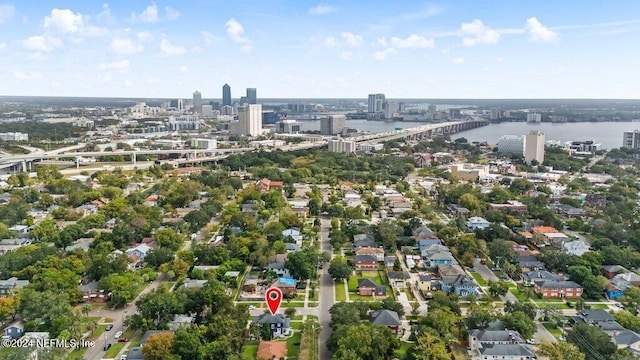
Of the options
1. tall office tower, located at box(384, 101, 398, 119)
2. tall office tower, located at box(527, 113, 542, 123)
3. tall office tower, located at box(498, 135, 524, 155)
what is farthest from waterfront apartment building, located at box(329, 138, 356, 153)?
tall office tower, located at box(384, 101, 398, 119)

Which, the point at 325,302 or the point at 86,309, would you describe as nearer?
the point at 86,309

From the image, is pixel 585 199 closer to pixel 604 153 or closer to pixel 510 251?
pixel 510 251

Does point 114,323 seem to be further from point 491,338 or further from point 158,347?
point 491,338

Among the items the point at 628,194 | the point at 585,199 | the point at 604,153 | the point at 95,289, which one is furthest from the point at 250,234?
the point at 604,153

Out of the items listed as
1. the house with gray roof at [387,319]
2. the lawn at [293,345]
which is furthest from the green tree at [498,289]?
the lawn at [293,345]

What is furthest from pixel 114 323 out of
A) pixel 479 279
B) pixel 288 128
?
pixel 288 128
